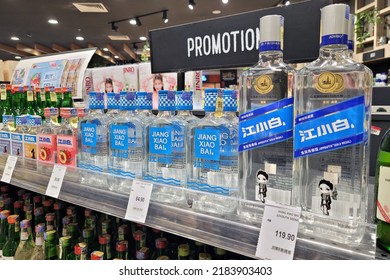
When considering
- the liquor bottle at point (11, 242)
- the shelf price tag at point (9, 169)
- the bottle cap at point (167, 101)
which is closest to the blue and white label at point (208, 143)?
the bottle cap at point (167, 101)

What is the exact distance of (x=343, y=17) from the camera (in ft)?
1.96

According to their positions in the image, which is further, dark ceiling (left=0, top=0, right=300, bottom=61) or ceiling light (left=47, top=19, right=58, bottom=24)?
ceiling light (left=47, top=19, right=58, bottom=24)

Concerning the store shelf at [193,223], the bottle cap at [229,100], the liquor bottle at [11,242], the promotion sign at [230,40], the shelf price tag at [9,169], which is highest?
the promotion sign at [230,40]

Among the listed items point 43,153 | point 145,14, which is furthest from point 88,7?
point 43,153

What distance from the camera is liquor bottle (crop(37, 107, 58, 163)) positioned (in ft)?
3.92

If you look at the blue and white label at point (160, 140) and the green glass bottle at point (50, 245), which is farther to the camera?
the green glass bottle at point (50, 245)

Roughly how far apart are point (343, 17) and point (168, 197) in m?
0.53

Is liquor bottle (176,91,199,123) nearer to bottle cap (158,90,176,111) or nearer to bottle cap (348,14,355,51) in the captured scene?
bottle cap (158,90,176,111)

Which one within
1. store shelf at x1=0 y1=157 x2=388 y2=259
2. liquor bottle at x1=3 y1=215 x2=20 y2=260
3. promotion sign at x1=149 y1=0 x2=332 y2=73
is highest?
promotion sign at x1=149 y1=0 x2=332 y2=73

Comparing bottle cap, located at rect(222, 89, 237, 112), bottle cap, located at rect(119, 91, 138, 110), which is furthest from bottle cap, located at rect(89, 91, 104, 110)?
bottle cap, located at rect(222, 89, 237, 112)

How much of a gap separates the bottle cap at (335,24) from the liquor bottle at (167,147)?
1.34 ft

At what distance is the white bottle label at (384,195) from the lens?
600 millimetres

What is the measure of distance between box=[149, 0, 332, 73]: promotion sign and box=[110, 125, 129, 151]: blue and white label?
0.27 metres

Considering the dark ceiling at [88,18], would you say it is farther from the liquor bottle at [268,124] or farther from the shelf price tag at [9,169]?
the liquor bottle at [268,124]
